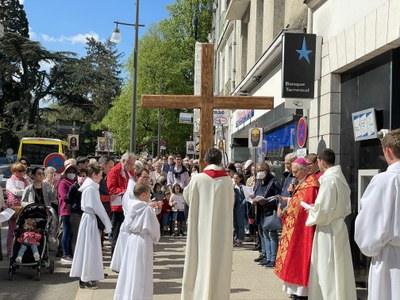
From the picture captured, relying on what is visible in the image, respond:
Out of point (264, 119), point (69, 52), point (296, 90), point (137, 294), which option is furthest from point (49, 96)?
point (137, 294)

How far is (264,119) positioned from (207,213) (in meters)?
12.8

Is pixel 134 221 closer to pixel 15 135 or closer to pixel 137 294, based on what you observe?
pixel 137 294

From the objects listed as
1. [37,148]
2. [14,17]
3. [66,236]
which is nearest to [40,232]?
[66,236]

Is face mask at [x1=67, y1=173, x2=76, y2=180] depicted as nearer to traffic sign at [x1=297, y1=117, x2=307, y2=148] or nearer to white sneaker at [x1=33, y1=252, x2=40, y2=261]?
white sneaker at [x1=33, y1=252, x2=40, y2=261]

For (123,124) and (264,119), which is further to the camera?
(123,124)

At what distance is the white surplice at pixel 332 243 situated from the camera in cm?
605

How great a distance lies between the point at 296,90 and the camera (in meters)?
9.91

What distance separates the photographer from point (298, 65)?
980cm

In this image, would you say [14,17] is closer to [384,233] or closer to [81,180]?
[81,180]

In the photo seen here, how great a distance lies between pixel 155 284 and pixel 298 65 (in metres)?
4.75

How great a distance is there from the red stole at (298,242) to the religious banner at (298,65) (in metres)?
3.39

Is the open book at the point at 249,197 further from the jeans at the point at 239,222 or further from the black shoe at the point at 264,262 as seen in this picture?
the jeans at the point at 239,222

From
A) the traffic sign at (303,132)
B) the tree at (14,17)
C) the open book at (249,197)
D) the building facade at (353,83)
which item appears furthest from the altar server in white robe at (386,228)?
the tree at (14,17)

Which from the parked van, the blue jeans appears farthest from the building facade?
the parked van
